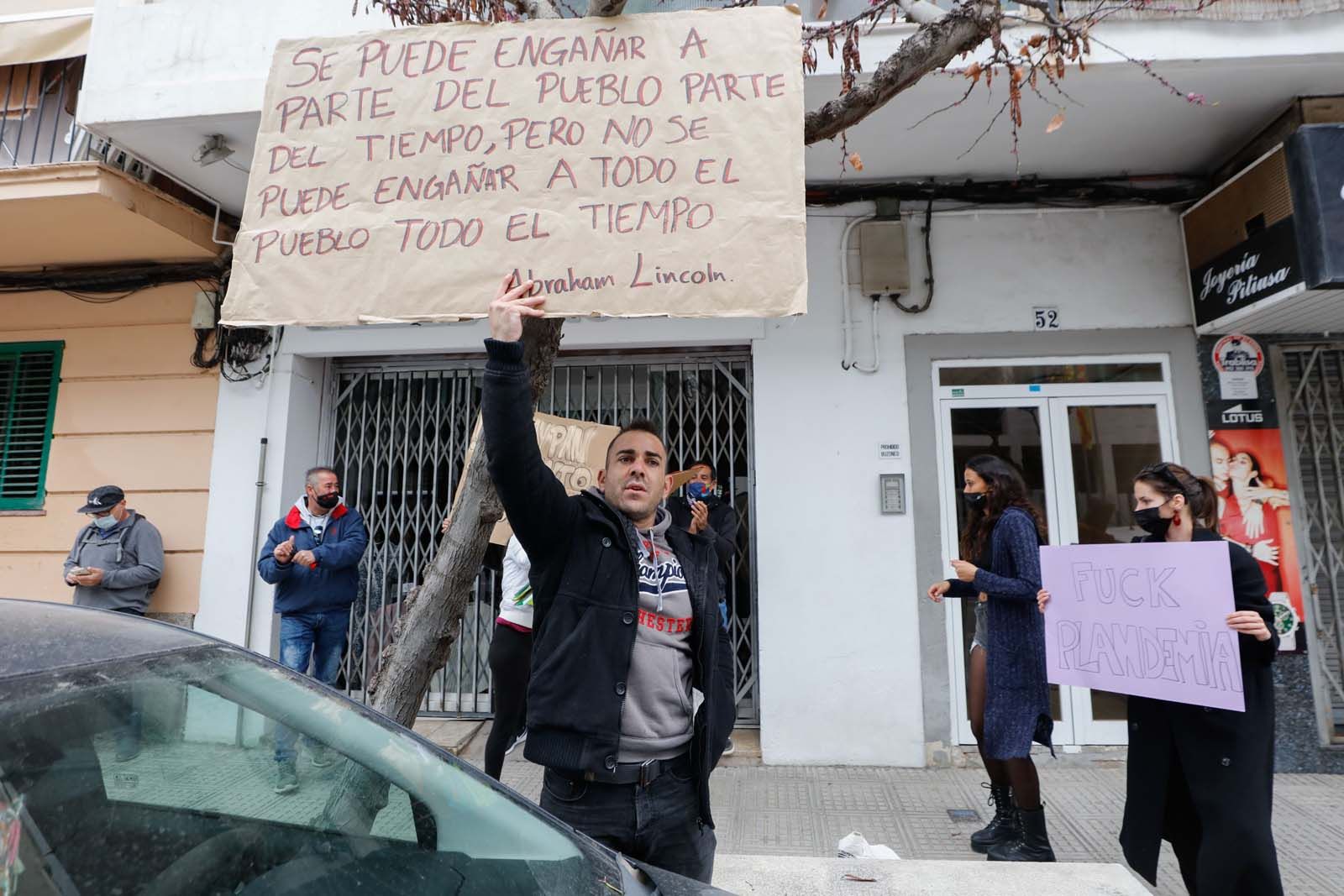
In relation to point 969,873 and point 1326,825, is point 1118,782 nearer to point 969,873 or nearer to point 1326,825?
point 1326,825

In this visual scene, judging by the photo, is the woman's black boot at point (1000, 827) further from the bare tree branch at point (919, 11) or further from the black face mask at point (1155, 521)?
the bare tree branch at point (919, 11)

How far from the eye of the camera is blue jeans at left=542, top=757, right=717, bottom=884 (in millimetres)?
1940

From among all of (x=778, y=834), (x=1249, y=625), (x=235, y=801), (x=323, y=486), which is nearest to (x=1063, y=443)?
(x=1249, y=625)

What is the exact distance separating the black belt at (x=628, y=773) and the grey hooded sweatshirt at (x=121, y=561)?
4702 mm

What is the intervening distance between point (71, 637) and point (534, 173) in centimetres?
146

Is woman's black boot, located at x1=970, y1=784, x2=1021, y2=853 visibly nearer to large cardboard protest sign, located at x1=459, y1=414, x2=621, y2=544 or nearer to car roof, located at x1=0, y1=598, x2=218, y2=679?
large cardboard protest sign, located at x1=459, y1=414, x2=621, y2=544

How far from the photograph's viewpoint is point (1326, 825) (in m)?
4.01

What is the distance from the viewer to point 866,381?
17.7 ft

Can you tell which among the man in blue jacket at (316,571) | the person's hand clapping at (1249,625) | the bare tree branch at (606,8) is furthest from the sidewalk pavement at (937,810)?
the bare tree branch at (606,8)

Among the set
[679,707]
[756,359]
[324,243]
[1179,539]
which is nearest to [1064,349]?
[756,359]

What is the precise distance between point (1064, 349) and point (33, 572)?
314 inches

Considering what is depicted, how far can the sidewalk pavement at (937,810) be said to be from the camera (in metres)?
3.68

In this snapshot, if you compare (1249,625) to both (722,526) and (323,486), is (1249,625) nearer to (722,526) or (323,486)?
(722,526)

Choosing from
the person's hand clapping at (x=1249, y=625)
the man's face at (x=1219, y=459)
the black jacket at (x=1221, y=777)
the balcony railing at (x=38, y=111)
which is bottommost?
the black jacket at (x=1221, y=777)
